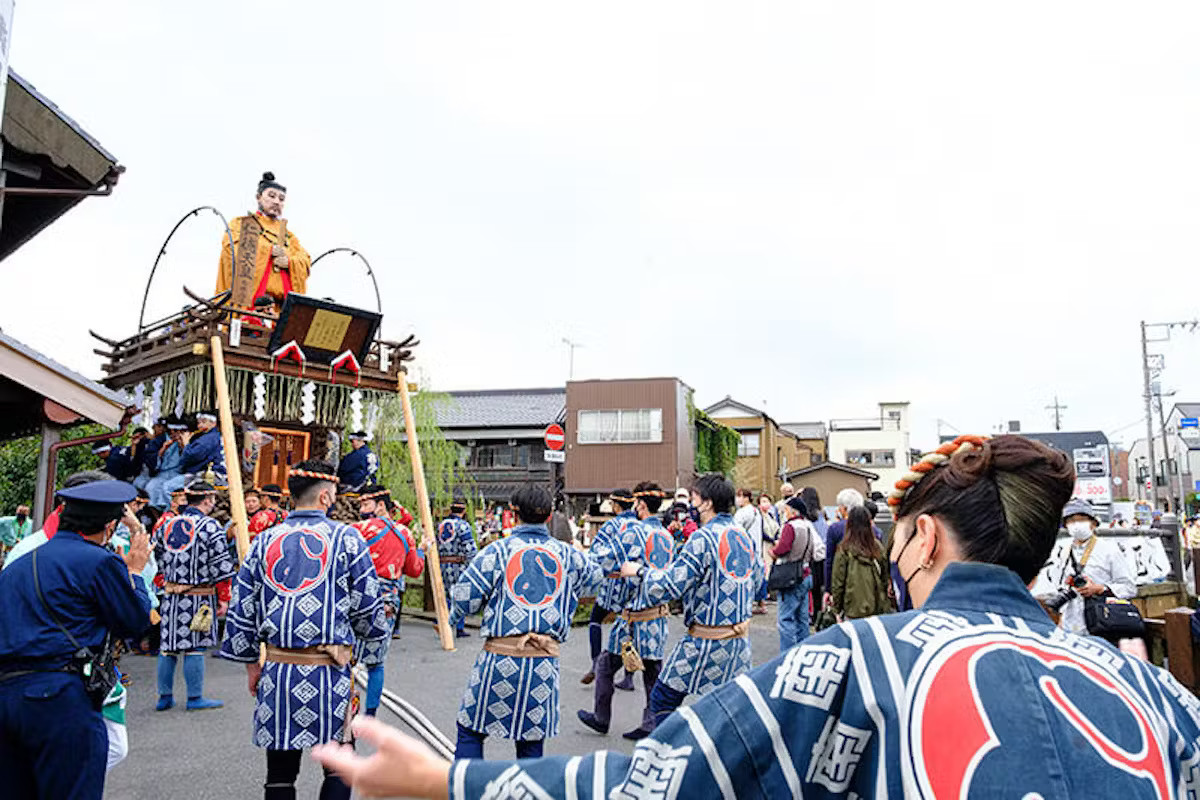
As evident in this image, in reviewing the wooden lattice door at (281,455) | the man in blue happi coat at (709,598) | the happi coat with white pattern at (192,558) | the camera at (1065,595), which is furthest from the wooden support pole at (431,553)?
the camera at (1065,595)

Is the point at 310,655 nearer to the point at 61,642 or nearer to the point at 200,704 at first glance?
the point at 61,642

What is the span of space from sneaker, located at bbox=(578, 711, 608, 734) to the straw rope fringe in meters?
5.68

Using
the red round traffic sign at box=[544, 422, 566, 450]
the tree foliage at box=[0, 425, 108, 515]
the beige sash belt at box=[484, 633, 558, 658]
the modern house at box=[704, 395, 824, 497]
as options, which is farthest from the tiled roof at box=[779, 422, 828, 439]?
the beige sash belt at box=[484, 633, 558, 658]

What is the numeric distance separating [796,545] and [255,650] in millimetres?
6308

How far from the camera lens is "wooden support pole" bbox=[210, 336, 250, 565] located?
799cm

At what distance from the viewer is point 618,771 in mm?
1344

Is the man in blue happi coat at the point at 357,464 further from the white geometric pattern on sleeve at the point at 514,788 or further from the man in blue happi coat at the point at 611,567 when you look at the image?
the white geometric pattern on sleeve at the point at 514,788

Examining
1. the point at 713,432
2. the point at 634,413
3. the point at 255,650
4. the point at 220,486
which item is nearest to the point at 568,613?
the point at 255,650

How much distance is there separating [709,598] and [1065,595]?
283 cm

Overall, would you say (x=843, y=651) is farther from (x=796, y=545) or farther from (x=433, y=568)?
(x=433, y=568)

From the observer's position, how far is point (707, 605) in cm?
573

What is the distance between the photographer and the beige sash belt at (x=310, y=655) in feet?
13.8

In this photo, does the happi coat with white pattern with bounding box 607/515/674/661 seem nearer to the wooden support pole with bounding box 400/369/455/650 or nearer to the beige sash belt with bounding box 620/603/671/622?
the beige sash belt with bounding box 620/603/671/622

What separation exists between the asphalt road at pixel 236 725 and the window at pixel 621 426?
58.8 ft
